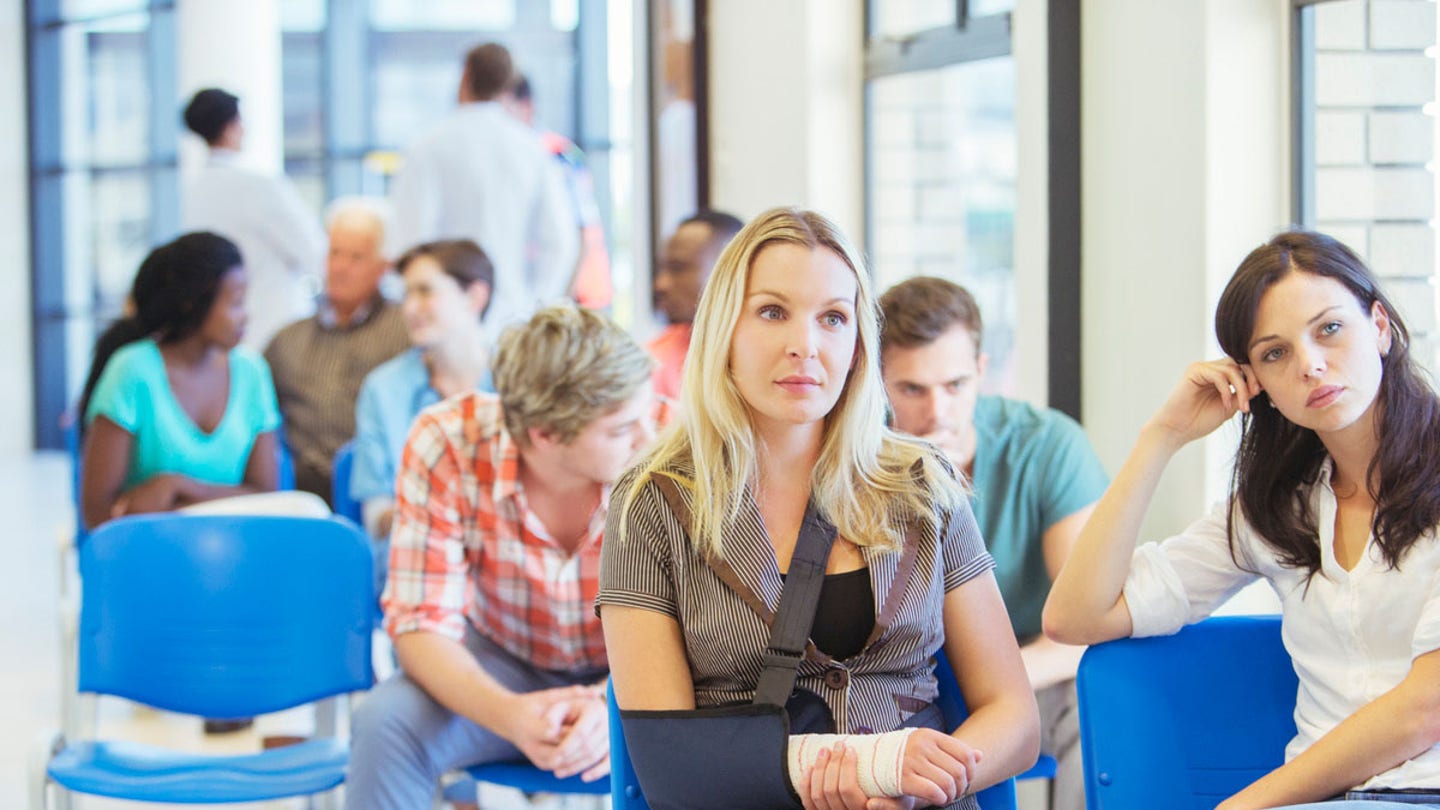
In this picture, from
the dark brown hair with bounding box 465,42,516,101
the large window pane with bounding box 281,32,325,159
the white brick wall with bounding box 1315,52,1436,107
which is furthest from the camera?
the large window pane with bounding box 281,32,325,159

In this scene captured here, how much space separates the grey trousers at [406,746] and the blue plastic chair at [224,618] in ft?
0.76

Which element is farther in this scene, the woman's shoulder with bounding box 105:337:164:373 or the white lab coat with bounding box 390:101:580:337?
the white lab coat with bounding box 390:101:580:337

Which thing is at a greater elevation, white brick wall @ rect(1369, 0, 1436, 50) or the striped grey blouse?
white brick wall @ rect(1369, 0, 1436, 50)

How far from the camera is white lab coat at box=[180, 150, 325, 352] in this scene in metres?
5.81

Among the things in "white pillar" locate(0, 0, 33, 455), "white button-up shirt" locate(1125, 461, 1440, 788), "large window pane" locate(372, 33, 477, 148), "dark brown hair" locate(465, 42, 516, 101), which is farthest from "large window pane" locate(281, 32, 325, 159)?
"white button-up shirt" locate(1125, 461, 1440, 788)

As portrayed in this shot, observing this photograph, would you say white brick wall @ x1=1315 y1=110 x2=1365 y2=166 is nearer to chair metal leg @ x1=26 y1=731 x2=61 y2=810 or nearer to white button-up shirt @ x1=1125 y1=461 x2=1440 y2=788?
white button-up shirt @ x1=1125 y1=461 x2=1440 y2=788

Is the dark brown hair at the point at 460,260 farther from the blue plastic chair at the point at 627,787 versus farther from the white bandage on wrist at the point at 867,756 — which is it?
the white bandage on wrist at the point at 867,756

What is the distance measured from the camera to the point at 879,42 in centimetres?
439

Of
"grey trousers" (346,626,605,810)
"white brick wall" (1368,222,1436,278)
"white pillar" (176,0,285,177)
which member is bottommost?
"grey trousers" (346,626,605,810)

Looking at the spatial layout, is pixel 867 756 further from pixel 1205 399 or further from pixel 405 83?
pixel 405 83

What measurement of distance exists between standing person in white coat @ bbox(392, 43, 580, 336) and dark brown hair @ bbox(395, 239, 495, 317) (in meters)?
0.85

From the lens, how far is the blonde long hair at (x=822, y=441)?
77.0 inches

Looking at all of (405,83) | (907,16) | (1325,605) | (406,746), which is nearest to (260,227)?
(907,16)

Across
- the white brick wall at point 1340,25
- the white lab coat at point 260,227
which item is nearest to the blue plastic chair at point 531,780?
the white brick wall at point 1340,25
